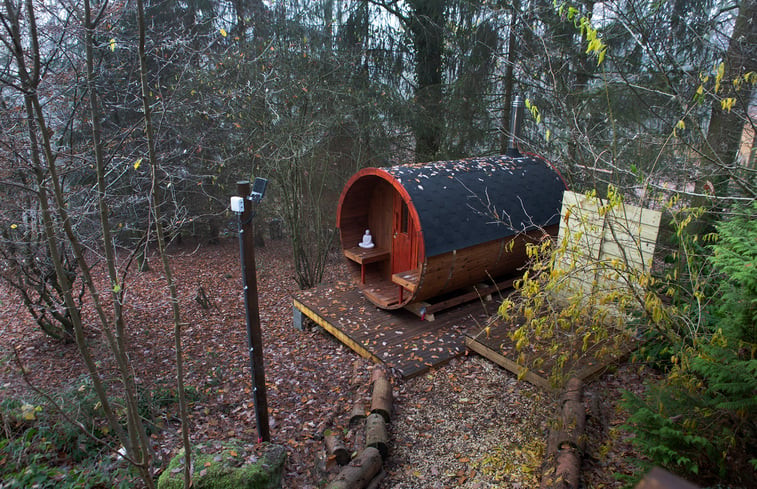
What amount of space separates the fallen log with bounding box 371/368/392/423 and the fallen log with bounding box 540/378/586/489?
1.58 metres

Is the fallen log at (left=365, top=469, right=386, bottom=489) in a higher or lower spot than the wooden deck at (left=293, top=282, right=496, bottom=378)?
lower

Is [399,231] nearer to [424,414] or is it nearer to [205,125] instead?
[424,414]

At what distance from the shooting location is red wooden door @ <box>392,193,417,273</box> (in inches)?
286

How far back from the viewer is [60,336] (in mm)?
7348

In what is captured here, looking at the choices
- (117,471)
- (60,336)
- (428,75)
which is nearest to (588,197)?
(117,471)

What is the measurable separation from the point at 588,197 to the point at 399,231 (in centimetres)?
425

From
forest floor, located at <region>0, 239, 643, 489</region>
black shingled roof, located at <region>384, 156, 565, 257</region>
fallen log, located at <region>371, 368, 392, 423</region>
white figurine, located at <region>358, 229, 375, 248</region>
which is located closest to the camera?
forest floor, located at <region>0, 239, 643, 489</region>

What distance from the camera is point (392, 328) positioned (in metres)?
6.54

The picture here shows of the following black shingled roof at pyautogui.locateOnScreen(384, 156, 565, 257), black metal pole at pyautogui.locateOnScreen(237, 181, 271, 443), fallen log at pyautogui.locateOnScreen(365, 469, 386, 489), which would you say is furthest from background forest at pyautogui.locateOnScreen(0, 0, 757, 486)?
fallen log at pyautogui.locateOnScreen(365, 469, 386, 489)

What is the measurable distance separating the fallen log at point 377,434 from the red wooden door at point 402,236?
3218 millimetres

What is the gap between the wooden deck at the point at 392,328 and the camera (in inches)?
226

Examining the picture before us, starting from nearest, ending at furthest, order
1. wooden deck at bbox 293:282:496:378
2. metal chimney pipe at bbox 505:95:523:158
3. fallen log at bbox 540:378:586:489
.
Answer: fallen log at bbox 540:378:586:489 → wooden deck at bbox 293:282:496:378 → metal chimney pipe at bbox 505:95:523:158

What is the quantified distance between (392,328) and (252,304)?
106 inches

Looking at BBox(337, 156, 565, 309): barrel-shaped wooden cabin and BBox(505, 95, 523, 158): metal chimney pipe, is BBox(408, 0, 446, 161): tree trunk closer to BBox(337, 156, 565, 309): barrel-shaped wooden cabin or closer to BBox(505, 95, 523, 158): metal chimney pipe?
BBox(505, 95, 523, 158): metal chimney pipe
